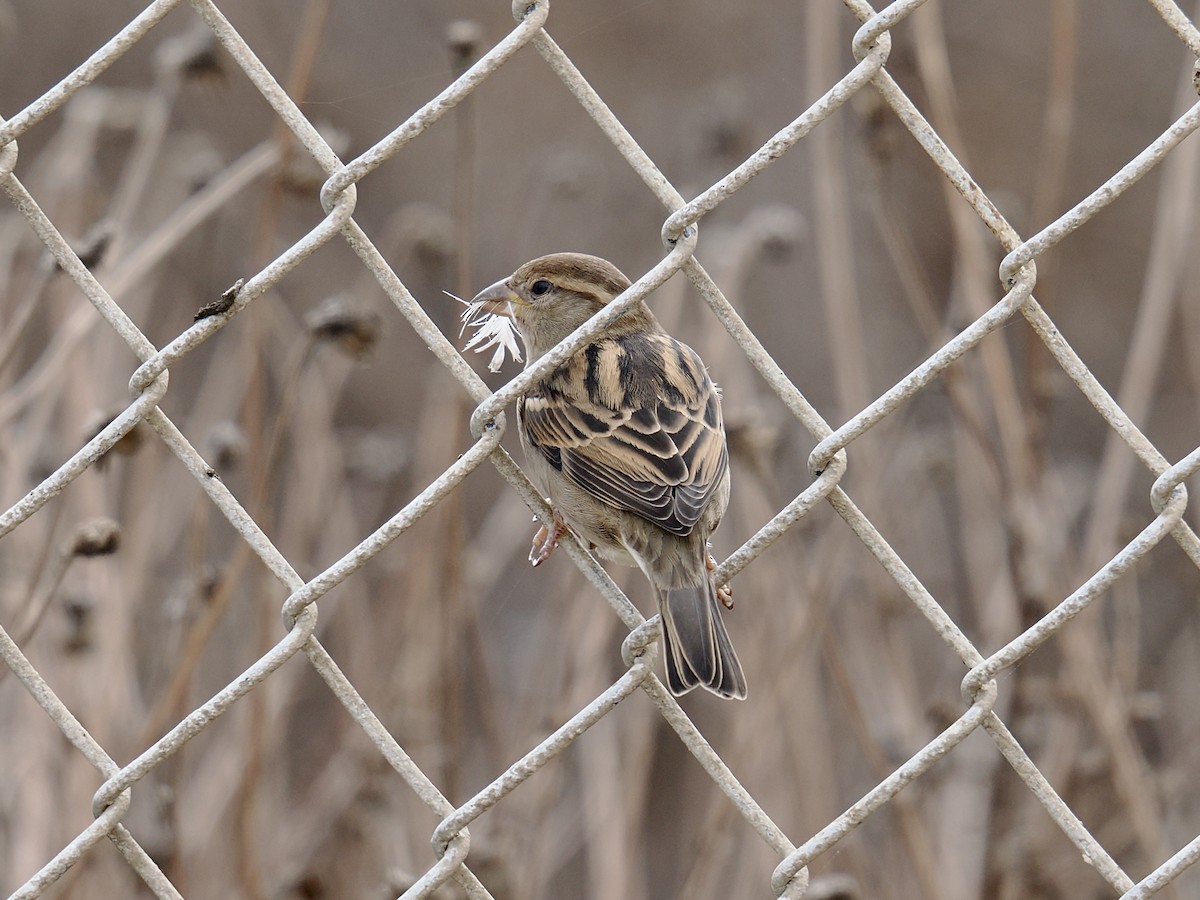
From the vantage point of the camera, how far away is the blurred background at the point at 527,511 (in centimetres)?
317

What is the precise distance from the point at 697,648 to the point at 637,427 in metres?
0.63

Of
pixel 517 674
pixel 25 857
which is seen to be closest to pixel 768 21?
pixel 517 674

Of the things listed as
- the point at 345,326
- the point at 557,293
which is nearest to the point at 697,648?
the point at 345,326

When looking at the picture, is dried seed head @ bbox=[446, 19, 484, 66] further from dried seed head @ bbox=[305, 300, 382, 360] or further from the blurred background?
dried seed head @ bbox=[305, 300, 382, 360]

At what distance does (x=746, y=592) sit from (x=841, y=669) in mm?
958

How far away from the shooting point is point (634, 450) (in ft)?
9.27

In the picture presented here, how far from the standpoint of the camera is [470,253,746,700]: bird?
263 centimetres

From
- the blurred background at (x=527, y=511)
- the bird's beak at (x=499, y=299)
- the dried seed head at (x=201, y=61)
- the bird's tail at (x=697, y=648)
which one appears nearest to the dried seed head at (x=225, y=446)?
the blurred background at (x=527, y=511)

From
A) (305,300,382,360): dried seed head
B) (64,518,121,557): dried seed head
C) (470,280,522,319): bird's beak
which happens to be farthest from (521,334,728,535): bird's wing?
(64,518,121,557): dried seed head

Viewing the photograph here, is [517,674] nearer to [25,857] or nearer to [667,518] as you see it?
[25,857]

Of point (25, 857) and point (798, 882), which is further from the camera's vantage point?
point (25, 857)

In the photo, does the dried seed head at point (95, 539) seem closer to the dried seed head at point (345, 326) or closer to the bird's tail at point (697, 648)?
the dried seed head at point (345, 326)

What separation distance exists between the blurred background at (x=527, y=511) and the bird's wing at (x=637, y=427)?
283 millimetres

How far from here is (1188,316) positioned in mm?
4176
